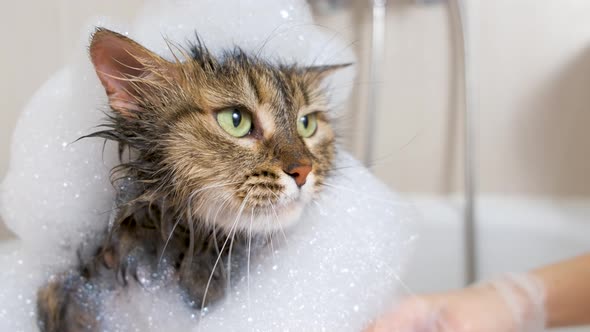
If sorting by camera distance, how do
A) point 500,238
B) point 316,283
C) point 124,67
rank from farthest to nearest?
1. point 500,238
2. point 316,283
3. point 124,67

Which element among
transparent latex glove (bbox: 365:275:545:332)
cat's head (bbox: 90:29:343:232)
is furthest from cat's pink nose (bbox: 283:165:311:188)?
transparent latex glove (bbox: 365:275:545:332)

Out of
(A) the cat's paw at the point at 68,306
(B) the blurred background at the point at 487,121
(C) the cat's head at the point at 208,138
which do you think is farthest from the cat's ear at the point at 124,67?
(B) the blurred background at the point at 487,121

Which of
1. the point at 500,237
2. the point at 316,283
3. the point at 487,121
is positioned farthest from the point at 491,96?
the point at 316,283

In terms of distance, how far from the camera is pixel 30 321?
2.09 feet

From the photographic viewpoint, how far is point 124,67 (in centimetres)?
54

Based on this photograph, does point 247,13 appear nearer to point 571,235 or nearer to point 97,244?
point 97,244

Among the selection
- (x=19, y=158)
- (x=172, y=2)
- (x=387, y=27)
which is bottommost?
(x=19, y=158)

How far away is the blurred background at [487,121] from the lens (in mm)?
1214

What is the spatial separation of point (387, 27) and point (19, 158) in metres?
0.99

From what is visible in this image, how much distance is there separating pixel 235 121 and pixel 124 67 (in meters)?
0.14

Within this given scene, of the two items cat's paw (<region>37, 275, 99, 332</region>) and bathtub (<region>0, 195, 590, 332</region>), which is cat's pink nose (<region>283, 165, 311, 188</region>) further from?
bathtub (<region>0, 195, 590, 332</region>)

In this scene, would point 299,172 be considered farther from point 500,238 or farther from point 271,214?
point 500,238

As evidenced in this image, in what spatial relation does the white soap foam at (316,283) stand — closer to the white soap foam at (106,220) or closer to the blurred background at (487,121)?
the white soap foam at (106,220)

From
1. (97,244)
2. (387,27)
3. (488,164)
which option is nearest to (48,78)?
(97,244)
